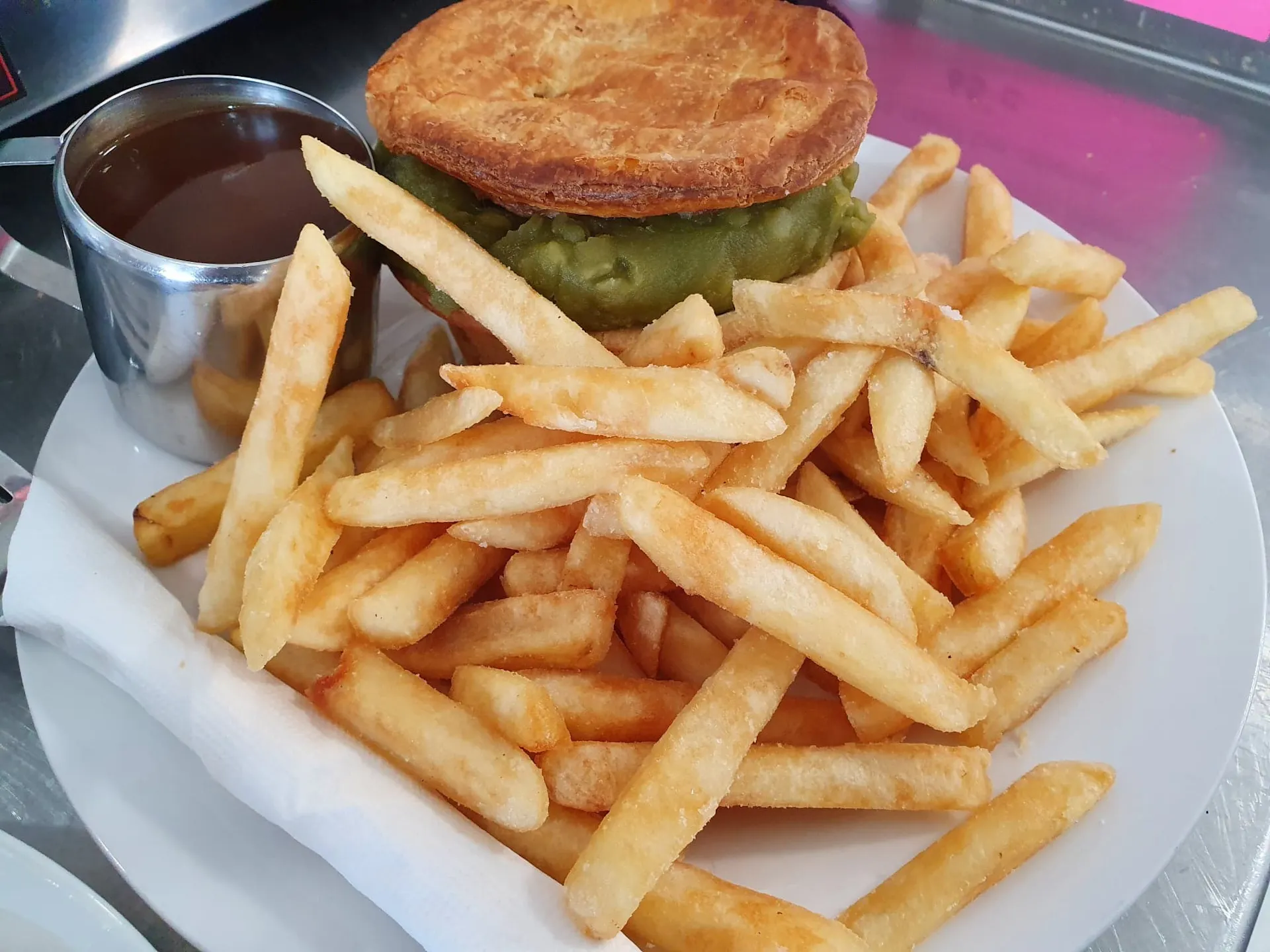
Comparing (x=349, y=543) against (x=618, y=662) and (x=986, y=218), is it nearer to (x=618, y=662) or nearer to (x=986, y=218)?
(x=618, y=662)

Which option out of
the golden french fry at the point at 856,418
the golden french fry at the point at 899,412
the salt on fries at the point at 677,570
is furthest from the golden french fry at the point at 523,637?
the golden french fry at the point at 856,418

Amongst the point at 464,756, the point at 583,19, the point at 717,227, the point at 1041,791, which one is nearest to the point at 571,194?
the point at 717,227

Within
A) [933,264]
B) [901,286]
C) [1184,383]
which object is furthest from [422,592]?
[1184,383]

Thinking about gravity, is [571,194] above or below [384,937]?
above

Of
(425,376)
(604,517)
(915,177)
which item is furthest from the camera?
(915,177)

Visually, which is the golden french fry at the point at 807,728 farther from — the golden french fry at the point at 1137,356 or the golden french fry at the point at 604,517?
the golden french fry at the point at 1137,356

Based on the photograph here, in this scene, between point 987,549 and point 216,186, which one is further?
point 216,186

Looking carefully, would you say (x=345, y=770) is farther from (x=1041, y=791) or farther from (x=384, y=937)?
(x=1041, y=791)
